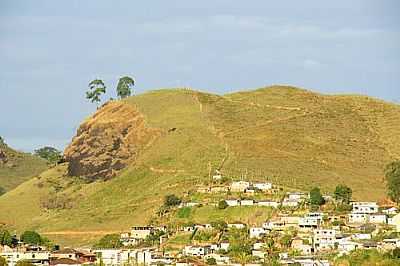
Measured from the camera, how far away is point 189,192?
75.5 m

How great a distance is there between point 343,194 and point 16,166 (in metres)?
47.1

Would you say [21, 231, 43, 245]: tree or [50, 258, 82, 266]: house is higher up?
[21, 231, 43, 245]: tree

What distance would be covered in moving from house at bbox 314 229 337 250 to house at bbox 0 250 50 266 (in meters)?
13.2

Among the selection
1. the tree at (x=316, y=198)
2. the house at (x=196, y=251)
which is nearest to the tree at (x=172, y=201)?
the tree at (x=316, y=198)

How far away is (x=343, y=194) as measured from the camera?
7169cm

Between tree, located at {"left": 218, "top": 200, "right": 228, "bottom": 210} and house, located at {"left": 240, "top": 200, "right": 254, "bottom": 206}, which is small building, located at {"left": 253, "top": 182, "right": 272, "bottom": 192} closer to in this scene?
house, located at {"left": 240, "top": 200, "right": 254, "bottom": 206}

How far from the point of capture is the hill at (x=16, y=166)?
10775cm

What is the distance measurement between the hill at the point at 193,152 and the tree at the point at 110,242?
13.5 feet

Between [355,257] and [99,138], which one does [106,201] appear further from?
[355,257]

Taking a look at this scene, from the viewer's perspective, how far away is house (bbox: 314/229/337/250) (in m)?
63.0

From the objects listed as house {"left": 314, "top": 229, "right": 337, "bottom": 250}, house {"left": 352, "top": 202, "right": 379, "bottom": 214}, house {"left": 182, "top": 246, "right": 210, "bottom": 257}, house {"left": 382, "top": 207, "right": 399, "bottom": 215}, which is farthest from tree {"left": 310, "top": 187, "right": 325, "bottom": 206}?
house {"left": 182, "top": 246, "right": 210, "bottom": 257}

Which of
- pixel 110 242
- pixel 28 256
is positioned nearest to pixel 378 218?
pixel 110 242

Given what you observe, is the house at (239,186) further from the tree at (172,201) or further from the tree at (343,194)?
the tree at (343,194)

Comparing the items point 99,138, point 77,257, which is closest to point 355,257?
point 77,257
